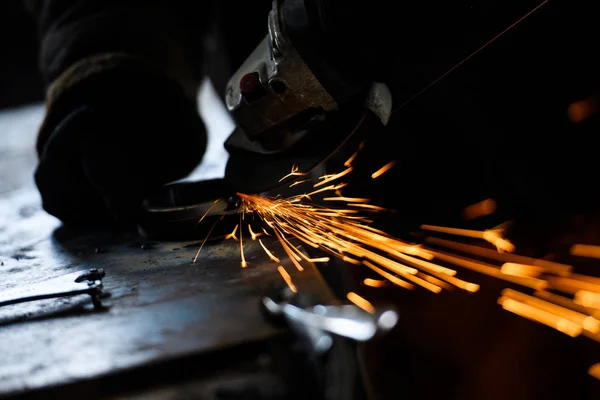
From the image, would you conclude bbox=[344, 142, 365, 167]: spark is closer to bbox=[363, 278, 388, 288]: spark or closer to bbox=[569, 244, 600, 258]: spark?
bbox=[363, 278, 388, 288]: spark

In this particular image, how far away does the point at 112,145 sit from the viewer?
1.50 metres

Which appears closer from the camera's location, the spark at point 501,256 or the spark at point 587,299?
the spark at point 587,299

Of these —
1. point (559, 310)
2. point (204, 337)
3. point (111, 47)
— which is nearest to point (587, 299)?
point (559, 310)

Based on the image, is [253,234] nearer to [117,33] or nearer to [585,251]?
[117,33]

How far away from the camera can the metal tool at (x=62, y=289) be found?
3.66ft

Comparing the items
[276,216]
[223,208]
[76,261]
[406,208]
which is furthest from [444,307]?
[76,261]

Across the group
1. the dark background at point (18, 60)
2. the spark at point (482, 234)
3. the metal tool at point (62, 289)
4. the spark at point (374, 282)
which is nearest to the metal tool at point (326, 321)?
the spark at point (374, 282)

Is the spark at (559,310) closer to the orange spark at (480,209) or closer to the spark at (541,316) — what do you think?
the spark at (541,316)

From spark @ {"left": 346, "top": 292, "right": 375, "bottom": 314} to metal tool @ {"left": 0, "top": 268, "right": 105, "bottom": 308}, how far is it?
50cm

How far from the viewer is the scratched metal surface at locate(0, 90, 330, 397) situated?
2.94 feet

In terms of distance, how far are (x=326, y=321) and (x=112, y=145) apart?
2.72 ft

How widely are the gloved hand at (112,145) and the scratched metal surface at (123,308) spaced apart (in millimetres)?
96

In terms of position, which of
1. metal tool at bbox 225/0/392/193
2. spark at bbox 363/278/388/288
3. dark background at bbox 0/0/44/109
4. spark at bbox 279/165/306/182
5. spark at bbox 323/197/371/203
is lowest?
spark at bbox 363/278/388/288

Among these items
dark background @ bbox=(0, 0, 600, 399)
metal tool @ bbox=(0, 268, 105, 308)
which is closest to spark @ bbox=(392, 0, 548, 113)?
dark background @ bbox=(0, 0, 600, 399)
